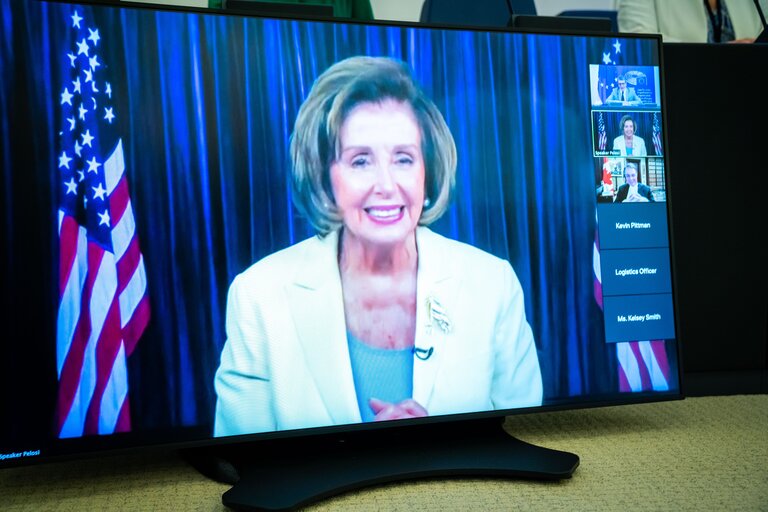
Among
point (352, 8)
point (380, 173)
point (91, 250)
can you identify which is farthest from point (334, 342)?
point (352, 8)

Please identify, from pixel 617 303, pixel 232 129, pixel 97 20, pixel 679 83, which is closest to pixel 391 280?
pixel 232 129

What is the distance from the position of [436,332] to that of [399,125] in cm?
44

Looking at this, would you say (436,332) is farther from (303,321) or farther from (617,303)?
(617,303)

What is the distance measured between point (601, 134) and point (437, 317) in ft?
1.96

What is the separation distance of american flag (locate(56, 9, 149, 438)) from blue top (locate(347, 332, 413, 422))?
450mm

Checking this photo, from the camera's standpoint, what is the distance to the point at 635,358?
77.6 inches

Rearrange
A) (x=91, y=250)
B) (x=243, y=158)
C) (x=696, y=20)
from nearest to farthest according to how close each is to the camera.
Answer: (x=91, y=250) → (x=243, y=158) → (x=696, y=20)

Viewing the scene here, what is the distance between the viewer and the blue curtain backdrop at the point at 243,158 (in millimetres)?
1540

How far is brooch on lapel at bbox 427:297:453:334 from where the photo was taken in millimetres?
1774

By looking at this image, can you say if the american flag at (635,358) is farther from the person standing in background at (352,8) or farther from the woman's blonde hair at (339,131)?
the person standing in background at (352,8)

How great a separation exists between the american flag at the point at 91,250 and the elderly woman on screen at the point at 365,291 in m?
0.21

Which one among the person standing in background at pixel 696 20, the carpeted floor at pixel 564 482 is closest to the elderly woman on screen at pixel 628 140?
the carpeted floor at pixel 564 482

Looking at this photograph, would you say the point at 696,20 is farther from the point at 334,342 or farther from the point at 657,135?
the point at 334,342

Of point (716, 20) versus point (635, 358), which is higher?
point (716, 20)
